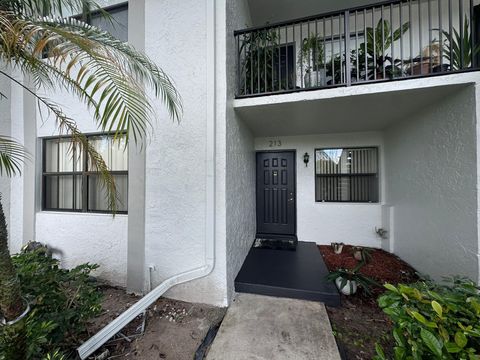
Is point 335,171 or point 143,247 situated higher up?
point 335,171

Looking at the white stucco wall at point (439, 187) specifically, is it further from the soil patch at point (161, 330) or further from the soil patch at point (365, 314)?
the soil patch at point (161, 330)

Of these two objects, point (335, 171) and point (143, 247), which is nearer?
point (143, 247)

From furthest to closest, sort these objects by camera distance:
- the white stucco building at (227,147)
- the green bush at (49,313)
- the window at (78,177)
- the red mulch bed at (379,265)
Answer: the window at (78,177), the red mulch bed at (379,265), the white stucco building at (227,147), the green bush at (49,313)

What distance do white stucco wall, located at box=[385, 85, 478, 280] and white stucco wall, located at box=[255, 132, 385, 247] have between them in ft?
1.78

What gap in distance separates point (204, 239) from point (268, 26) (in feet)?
10.7

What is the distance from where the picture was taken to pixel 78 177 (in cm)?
389

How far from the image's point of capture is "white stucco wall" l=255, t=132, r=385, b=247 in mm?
4613

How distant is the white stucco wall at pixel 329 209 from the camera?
4.61m

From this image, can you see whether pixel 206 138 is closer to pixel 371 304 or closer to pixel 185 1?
pixel 185 1

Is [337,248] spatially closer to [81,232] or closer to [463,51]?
[463,51]

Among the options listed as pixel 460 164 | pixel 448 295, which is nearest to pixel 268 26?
pixel 460 164

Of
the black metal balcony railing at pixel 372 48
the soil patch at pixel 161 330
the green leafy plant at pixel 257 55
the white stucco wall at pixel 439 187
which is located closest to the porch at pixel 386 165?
the white stucco wall at pixel 439 187

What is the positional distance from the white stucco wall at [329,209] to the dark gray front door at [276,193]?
17 cm

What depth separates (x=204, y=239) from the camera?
2.82 metres
